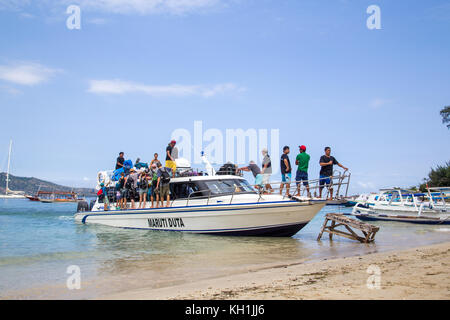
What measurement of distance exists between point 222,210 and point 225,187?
1.46 meters

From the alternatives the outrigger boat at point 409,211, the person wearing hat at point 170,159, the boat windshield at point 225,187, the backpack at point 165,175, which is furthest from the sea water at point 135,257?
the outrigger boat at point 409,211

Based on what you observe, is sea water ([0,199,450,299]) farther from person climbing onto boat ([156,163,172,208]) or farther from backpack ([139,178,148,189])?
backpack ([139,178,148,189])

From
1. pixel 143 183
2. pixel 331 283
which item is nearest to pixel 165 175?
pixel 143 183

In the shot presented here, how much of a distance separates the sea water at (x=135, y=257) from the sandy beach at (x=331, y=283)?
93 cm

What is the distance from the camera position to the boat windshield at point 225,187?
53.7ft

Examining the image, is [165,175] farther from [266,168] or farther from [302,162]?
[302,162]

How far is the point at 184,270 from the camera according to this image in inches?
386

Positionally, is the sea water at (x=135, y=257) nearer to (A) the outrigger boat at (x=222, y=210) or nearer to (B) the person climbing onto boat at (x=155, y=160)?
(A) the outrigger boat at (x=222, y=210)

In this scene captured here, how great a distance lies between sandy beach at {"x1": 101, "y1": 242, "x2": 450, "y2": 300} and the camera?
6.02m

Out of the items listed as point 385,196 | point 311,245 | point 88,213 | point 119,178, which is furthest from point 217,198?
point 385,196

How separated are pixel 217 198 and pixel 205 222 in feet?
3.39

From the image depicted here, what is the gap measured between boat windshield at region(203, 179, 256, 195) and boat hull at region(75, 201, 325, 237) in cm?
100

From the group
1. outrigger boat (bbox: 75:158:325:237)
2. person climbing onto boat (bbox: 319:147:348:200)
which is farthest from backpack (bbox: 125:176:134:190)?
person climbing onto boat (bbox: 319:147:348:200)
